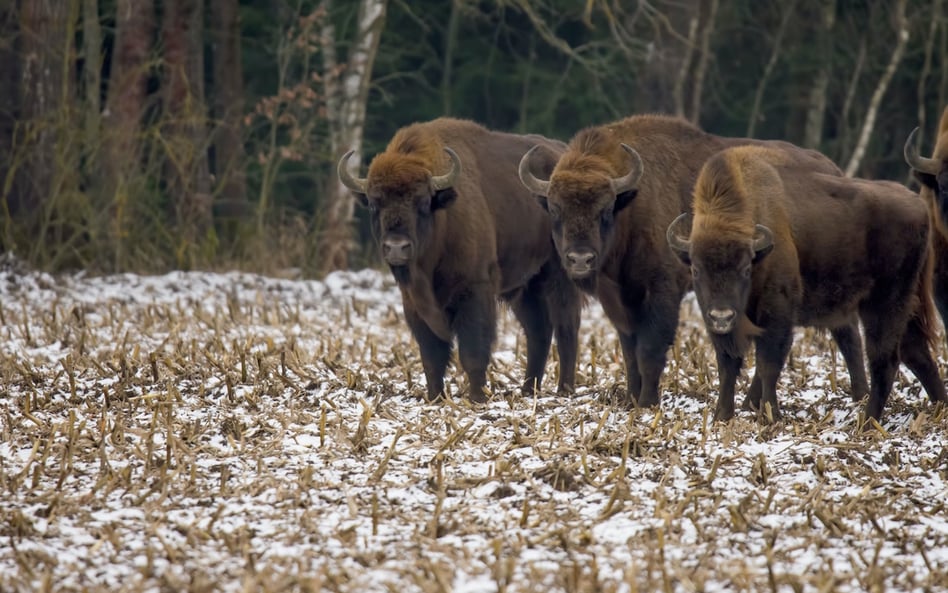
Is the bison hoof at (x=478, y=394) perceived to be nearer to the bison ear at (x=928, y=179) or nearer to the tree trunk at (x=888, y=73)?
the bison ear at (x=928, y=179)

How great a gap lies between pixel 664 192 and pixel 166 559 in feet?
16.5

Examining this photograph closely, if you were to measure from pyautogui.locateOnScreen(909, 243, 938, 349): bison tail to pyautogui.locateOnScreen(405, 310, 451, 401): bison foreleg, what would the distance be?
10.2 feet

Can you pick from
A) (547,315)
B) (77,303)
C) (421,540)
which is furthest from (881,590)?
(77,303)

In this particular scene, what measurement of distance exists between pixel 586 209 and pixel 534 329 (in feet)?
5.80

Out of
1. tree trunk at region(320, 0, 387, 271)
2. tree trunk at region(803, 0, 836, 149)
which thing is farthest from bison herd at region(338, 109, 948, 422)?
tree trunk at region(803, 0, 836, 149)

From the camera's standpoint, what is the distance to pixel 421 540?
213 inches

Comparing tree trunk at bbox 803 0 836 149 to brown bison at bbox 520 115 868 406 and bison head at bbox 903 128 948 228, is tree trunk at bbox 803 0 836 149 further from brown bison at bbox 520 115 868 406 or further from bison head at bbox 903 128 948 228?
brown bison at bbox 520 115 868 406

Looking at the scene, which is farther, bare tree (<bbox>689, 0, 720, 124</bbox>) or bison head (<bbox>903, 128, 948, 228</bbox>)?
bare tree (<bbox>689, 0, 720, 124</bbox>)

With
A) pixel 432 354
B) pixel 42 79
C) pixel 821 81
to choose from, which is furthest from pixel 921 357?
pixel 821 81

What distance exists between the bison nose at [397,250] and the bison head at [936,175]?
133 inches

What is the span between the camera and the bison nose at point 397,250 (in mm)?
8758

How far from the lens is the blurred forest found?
16.5 m

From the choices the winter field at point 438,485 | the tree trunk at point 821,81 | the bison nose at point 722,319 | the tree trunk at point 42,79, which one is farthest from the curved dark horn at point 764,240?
the tree trunk at point 821,81

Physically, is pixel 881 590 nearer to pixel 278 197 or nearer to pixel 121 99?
pixel 121 99
